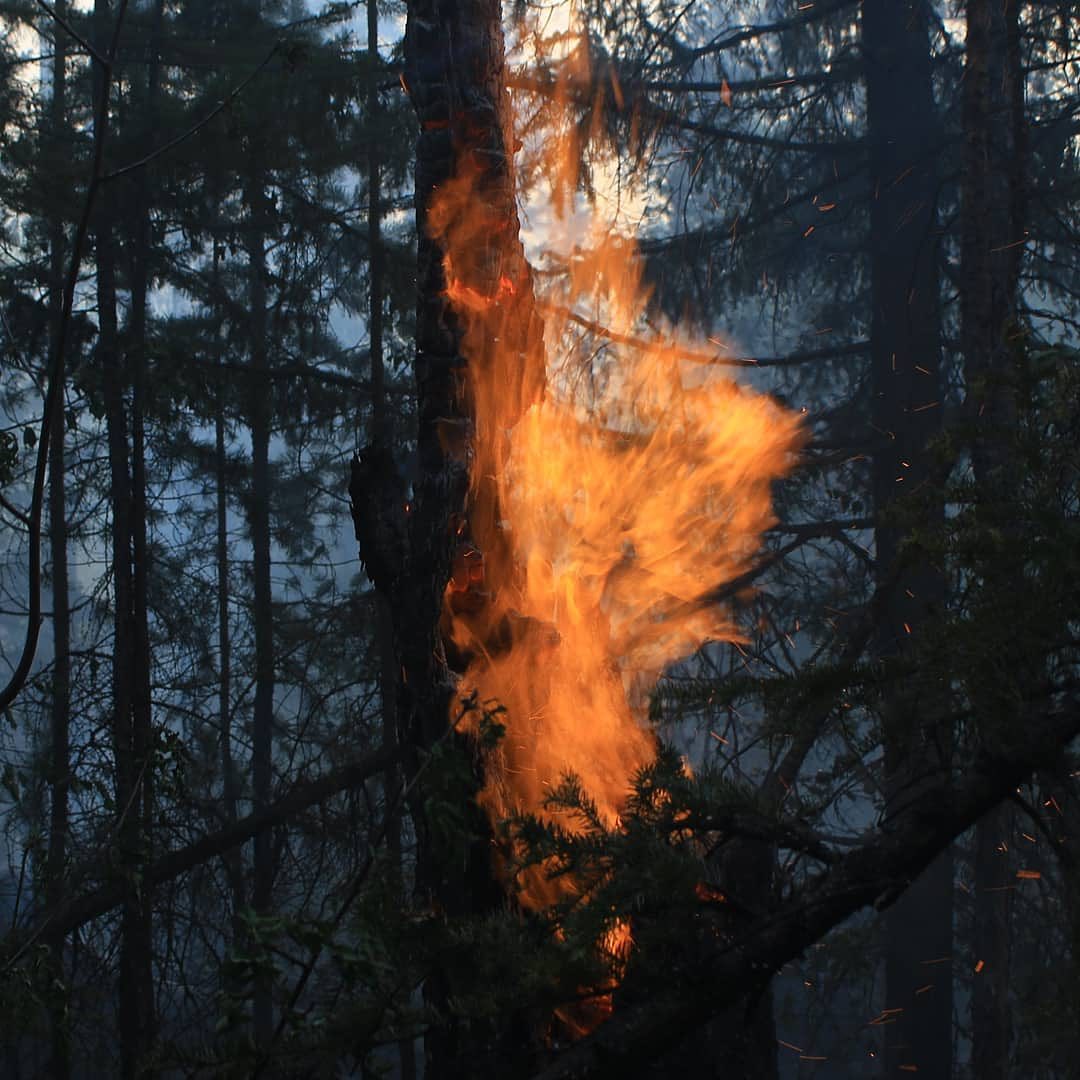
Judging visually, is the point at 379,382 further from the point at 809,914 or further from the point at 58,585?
the point at 809,914

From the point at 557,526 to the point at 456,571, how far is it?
2.81ft

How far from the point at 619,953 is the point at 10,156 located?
897cm

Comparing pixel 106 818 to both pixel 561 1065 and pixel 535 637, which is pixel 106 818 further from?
pixel 561 1065

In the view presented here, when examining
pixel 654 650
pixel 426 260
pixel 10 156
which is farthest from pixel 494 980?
pixel 10 156

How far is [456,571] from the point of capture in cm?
424

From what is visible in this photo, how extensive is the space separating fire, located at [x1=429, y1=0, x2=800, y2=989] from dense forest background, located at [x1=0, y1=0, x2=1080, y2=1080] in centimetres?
19

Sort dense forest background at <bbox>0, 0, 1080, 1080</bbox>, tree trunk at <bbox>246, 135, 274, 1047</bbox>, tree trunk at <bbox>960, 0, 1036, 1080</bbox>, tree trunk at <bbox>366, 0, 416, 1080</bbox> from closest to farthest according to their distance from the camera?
dense forest background at <bbox>0, 0, 1080, 1080</bbox>
tree trunk at <bbox>960, 0, 1036, 1080</bbox>
tree trunk at <bbox>366, 0, 416, 1080</bbox>
tree trunk at <bbox>246, 135, 274, 1047</bbox>

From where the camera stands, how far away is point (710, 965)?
2650mm

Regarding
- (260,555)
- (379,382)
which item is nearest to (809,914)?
(379,382)

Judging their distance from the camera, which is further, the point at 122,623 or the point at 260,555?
the point at 260,555

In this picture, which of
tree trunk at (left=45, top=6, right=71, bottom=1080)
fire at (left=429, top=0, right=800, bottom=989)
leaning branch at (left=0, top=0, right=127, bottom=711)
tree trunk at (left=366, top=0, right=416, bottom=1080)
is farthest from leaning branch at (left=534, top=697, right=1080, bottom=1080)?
tree trunk at (left=45, top=6, right=71, bottom=1080)

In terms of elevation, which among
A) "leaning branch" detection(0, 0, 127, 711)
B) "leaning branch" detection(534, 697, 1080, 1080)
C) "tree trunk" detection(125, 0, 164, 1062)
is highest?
"tree trunk" detection(125, 0, 164, 1062)

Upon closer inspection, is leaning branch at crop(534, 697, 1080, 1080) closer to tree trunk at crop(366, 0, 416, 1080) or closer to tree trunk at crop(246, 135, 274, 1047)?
tree trunk at crop(246, 135, 274, 1047)

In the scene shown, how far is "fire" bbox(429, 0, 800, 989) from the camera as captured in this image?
14.1 ft
